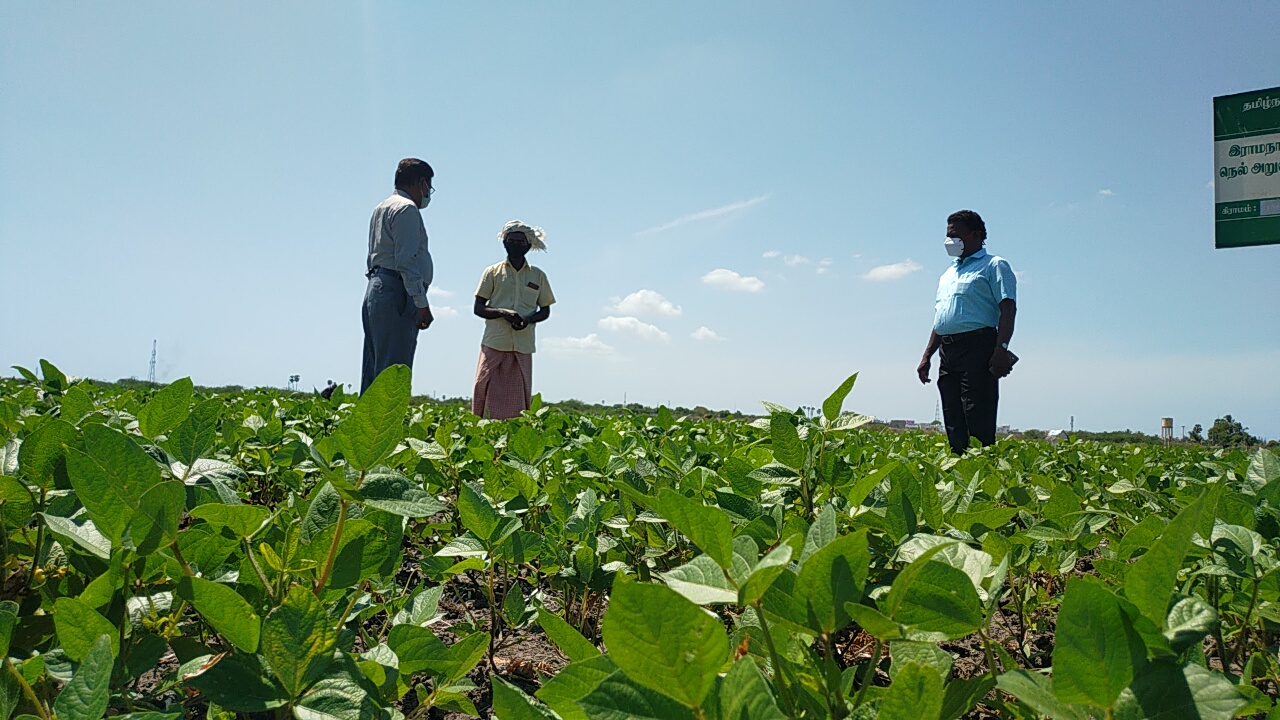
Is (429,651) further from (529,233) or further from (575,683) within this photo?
(529,233)

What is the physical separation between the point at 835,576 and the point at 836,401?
0.78 meters

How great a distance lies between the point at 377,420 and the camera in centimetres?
74

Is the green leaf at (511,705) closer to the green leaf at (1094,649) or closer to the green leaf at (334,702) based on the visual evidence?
the green leaf at (334,702)

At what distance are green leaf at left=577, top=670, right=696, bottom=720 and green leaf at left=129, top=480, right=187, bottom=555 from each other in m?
0.47

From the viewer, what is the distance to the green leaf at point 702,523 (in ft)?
2.03

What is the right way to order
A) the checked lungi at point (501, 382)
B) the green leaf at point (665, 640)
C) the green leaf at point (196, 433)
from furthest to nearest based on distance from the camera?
the checked lungi at point (501, 382) → the green leaf at point (196, 433) → the green leaf at point (665, 640)

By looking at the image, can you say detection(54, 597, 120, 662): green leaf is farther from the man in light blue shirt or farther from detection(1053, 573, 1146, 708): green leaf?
the man in light blue shirt

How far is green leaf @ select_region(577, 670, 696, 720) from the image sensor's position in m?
0.52

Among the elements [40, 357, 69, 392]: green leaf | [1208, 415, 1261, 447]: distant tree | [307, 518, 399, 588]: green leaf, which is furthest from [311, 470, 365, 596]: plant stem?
[1208, 415, 1261, 447]: distant tree

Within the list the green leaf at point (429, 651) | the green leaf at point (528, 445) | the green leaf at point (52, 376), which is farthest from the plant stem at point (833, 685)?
the green leaf at point (52, 376)

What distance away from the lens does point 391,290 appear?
6586 millimetres

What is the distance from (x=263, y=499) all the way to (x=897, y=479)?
7.48 feet

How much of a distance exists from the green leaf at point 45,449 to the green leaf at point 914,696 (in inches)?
41.5

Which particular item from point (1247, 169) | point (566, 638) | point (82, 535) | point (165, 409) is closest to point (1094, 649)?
point (566, 638)
